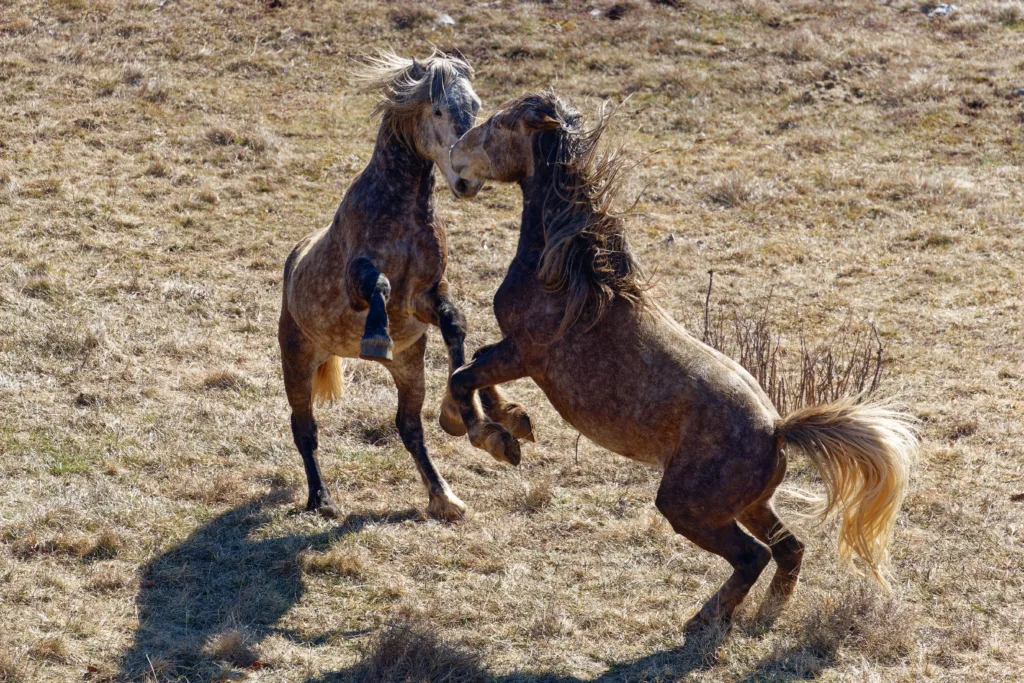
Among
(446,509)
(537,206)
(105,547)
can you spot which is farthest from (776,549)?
(105,547)

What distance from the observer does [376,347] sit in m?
5.41

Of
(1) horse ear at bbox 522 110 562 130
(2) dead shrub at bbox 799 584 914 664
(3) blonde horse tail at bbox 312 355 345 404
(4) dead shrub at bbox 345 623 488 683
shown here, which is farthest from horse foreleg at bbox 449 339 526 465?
(3) blonde horse tail at bbox 312 355 345 404

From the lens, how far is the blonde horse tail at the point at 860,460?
4656mm

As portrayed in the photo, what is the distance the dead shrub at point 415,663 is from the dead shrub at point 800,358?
9.44 ft

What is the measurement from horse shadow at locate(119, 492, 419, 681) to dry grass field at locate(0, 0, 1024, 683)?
22 mm

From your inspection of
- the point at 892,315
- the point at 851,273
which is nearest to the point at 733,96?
the point at 851,273

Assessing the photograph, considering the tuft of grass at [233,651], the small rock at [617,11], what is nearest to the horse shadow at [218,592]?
the tuft of grass at [233,651]

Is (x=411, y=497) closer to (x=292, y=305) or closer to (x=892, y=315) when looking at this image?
(x=292, y=305)

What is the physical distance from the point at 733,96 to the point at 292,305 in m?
11.5

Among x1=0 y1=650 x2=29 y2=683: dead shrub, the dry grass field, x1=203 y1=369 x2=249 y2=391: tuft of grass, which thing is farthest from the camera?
x1=203 y1=369 x2=249 y2=391: tuft of grass

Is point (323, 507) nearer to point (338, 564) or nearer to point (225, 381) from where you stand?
point (338, 564)

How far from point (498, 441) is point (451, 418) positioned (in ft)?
1.53

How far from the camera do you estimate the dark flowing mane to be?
5.01 metres

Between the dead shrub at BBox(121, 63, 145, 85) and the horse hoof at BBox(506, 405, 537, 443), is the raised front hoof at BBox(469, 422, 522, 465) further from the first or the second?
the dead shrub at BBox(121, 63, 145, 85)
